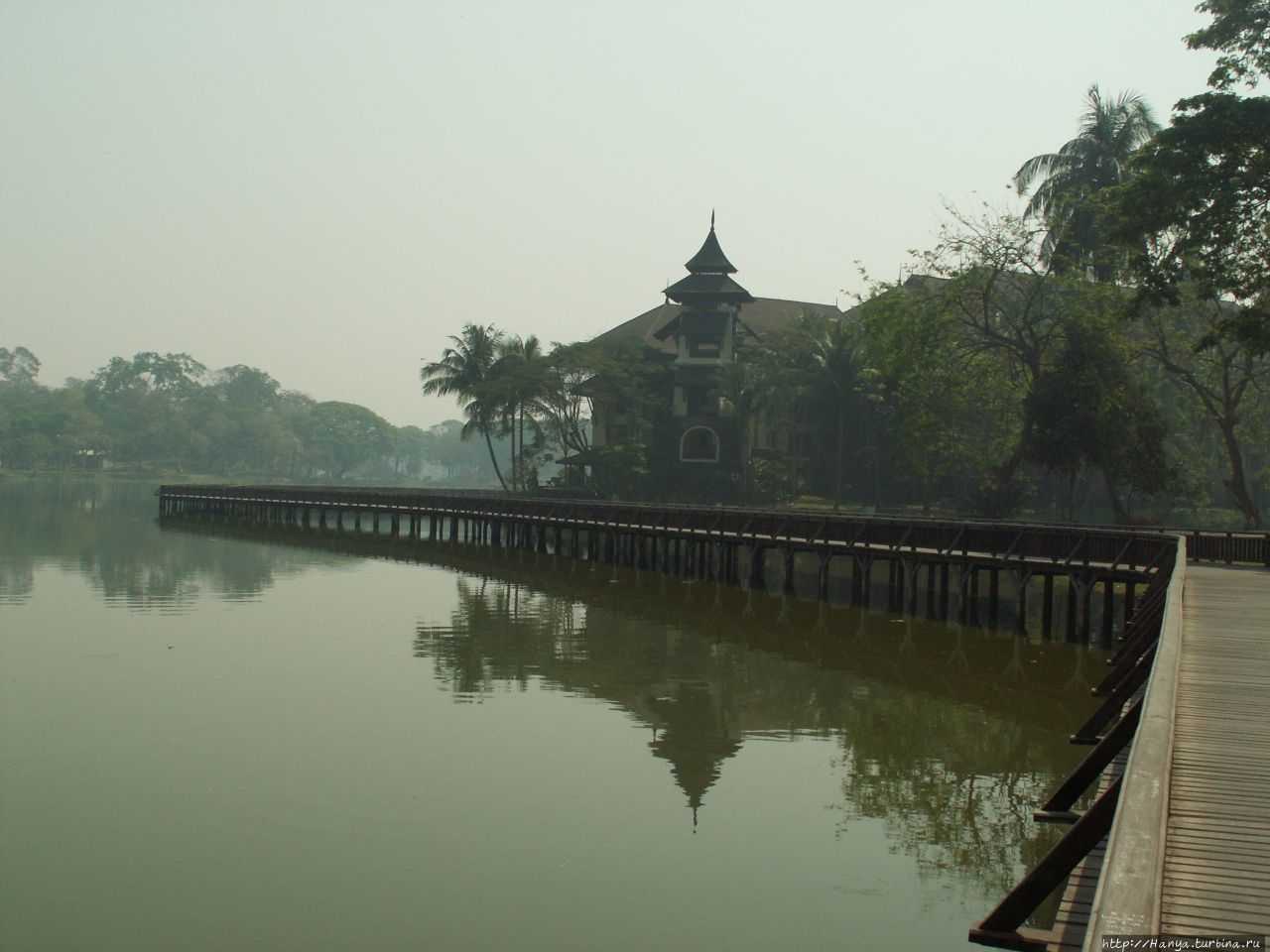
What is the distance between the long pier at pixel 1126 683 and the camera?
5.34 m

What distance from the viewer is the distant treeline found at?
472 ft

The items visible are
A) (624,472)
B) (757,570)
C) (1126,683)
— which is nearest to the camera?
(1126,683)

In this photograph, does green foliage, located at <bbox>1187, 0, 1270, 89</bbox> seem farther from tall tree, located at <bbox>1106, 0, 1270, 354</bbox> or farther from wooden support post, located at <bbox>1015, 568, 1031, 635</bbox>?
wooden support post, located at <bbox>1015, 568, 1031, 635</bbox>

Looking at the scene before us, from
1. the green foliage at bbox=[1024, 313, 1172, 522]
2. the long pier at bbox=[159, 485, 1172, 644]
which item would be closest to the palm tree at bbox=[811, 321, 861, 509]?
the long pier at bbox=[159, 485, 1172, 644]

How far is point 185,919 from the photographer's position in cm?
944

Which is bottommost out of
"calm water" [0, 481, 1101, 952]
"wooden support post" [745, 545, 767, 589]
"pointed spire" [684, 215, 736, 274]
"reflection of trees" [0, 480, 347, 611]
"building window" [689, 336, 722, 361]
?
"reflection of trees" [0, 480, 347, 611]

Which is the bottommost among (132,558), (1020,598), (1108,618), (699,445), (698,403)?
(132,558)

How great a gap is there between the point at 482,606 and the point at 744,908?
67.4 ft

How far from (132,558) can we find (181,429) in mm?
115185

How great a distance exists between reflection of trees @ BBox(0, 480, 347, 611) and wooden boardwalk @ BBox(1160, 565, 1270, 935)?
75.2 feet

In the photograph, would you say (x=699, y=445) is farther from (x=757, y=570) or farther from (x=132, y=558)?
(x=132, y=558)

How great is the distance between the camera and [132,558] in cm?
4122

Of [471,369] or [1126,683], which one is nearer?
[1126,683]

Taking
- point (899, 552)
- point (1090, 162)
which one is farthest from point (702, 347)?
point (899, 552)
